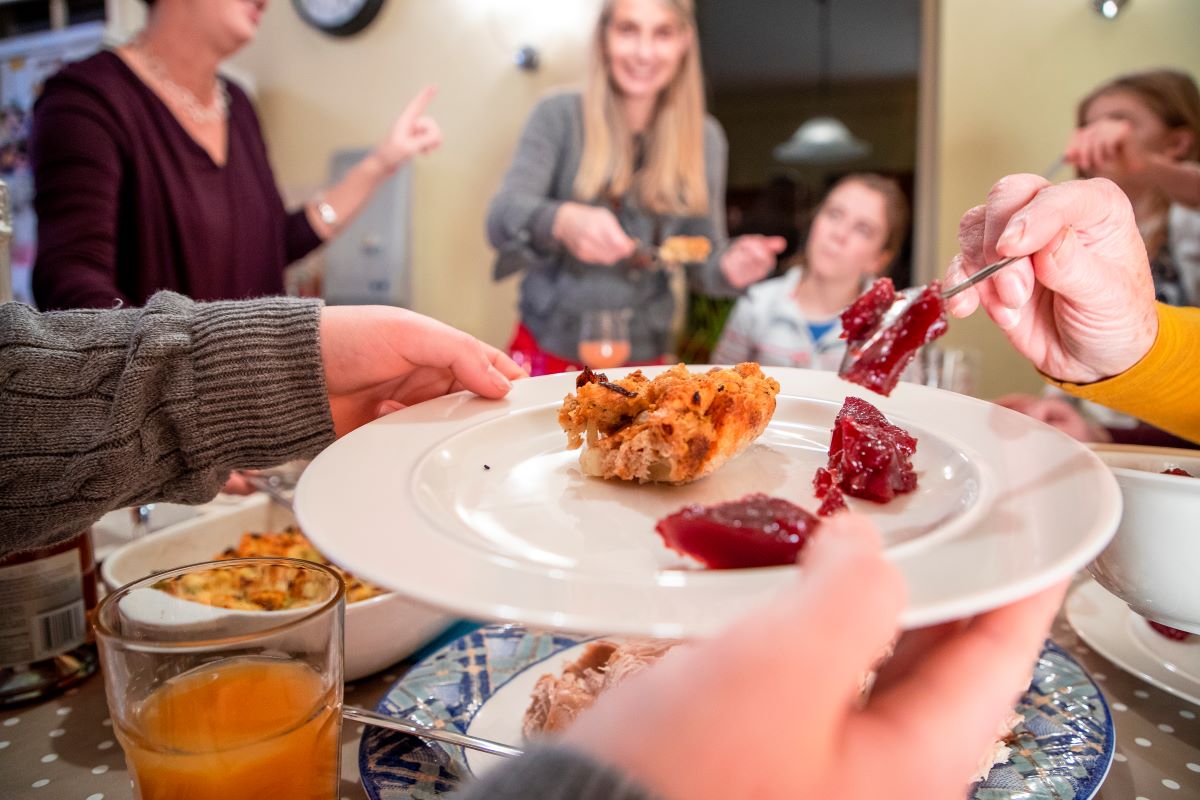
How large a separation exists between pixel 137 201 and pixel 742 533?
7.05ft

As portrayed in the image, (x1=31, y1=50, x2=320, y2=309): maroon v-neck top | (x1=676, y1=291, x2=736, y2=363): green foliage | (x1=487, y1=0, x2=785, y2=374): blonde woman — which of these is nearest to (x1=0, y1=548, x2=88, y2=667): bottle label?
(x1=31, y1=50, x2=320, y2=309): maroon v-neck top

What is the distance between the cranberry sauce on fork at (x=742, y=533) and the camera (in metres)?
0.60

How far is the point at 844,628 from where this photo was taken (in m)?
0.43

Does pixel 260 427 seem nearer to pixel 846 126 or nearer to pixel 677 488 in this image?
pixel 677 488

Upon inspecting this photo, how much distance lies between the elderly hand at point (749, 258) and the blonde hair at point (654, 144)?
41 cm

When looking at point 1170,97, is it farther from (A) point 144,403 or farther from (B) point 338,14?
(B) point 338,14

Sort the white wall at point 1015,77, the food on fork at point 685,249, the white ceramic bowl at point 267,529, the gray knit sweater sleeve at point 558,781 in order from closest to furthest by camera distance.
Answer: the gray knit sweater sleeve at point 558,781
the white ceramic bowl at point 267,529
the food on fork at point 685,249
the white wall at point 1015,77

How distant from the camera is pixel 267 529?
1.45 m

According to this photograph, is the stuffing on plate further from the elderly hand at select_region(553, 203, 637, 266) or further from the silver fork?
the elderly hand at select_region(553, 203, 637, 266)

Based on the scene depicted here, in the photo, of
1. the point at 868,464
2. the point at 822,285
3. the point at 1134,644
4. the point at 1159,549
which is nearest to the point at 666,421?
the point at 868,464

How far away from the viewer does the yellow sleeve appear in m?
0.96

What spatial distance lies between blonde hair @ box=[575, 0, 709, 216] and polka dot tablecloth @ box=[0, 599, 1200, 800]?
2.48 metres

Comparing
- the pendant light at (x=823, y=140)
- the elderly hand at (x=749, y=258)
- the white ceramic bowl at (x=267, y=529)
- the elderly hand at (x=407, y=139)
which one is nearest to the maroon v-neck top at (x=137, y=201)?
the elderly hand at (x=407, y=139)

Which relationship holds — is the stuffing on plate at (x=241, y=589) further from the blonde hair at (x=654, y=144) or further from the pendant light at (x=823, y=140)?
the pendant light at (x=823, y=140)
